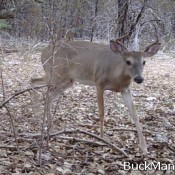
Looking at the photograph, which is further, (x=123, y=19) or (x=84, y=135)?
(x=123, y=19)

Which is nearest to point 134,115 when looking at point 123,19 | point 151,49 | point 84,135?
point 84,135

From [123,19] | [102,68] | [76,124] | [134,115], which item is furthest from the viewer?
[123,19]

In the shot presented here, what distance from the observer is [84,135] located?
5.64m

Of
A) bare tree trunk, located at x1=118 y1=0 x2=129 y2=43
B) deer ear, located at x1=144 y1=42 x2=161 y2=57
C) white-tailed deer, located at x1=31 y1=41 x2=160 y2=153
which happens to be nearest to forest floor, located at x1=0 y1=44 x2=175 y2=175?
white-tailed deer, located at x1=31 y1=41 x2=160 y2=153

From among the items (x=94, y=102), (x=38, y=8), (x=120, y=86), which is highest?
(x=38, y=8)

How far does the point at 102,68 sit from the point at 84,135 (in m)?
1.23

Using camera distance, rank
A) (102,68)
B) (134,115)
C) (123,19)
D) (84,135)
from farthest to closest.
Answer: (123,19) → (102,68) → (134,115) → (84,135)

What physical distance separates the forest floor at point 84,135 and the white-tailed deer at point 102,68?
0.89 ft

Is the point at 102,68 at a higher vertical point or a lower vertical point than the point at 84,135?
higher

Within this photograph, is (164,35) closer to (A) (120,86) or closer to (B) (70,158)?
(A) (120,86)

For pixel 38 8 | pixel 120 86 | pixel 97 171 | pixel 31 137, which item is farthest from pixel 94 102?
pixel 38 8

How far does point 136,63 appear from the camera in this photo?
592 cm

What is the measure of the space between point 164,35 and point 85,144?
11579mm

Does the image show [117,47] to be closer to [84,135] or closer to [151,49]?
[151,49]
